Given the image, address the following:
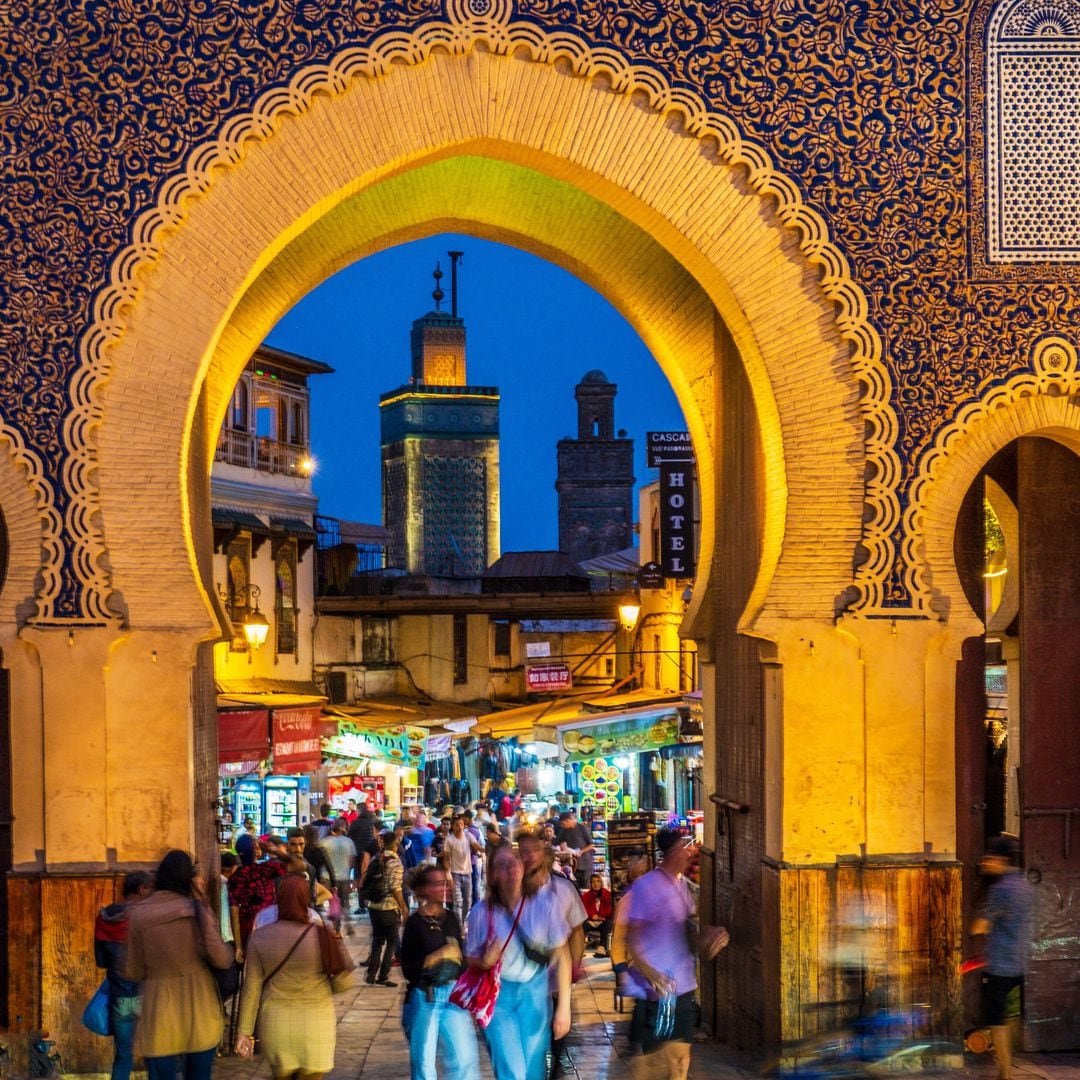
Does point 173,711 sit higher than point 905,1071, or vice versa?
point 173,711

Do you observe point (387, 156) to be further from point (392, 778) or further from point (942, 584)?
point (392, 778)

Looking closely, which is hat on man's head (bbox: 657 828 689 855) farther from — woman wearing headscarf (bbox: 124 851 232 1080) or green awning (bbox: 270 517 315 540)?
green awning (bbox: 270 517 315 540)

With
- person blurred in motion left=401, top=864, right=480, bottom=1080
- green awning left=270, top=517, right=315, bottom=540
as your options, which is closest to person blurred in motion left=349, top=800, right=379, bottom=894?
person blurred in motion left=401, top=864, right=480, bottom=1080

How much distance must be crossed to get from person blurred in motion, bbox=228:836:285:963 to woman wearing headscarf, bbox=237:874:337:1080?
3823mm

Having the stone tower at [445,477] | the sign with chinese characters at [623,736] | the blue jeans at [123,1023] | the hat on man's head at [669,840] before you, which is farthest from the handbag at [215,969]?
the stone tower at [445,477]

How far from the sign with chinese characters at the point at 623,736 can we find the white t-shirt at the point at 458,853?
3167 mm

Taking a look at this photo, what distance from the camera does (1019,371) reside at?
9047 mm

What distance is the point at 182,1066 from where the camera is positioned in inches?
257

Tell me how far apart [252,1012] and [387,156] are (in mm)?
4568

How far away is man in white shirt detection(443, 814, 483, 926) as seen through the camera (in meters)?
14.1

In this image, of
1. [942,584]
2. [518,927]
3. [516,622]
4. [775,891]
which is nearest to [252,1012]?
[518,927]

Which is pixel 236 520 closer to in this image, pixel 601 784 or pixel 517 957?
pixel 601 784

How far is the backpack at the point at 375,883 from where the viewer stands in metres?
12.0

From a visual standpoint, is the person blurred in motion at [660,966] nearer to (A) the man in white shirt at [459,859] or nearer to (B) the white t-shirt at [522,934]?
(B) the white t-shirt at [522,934]
